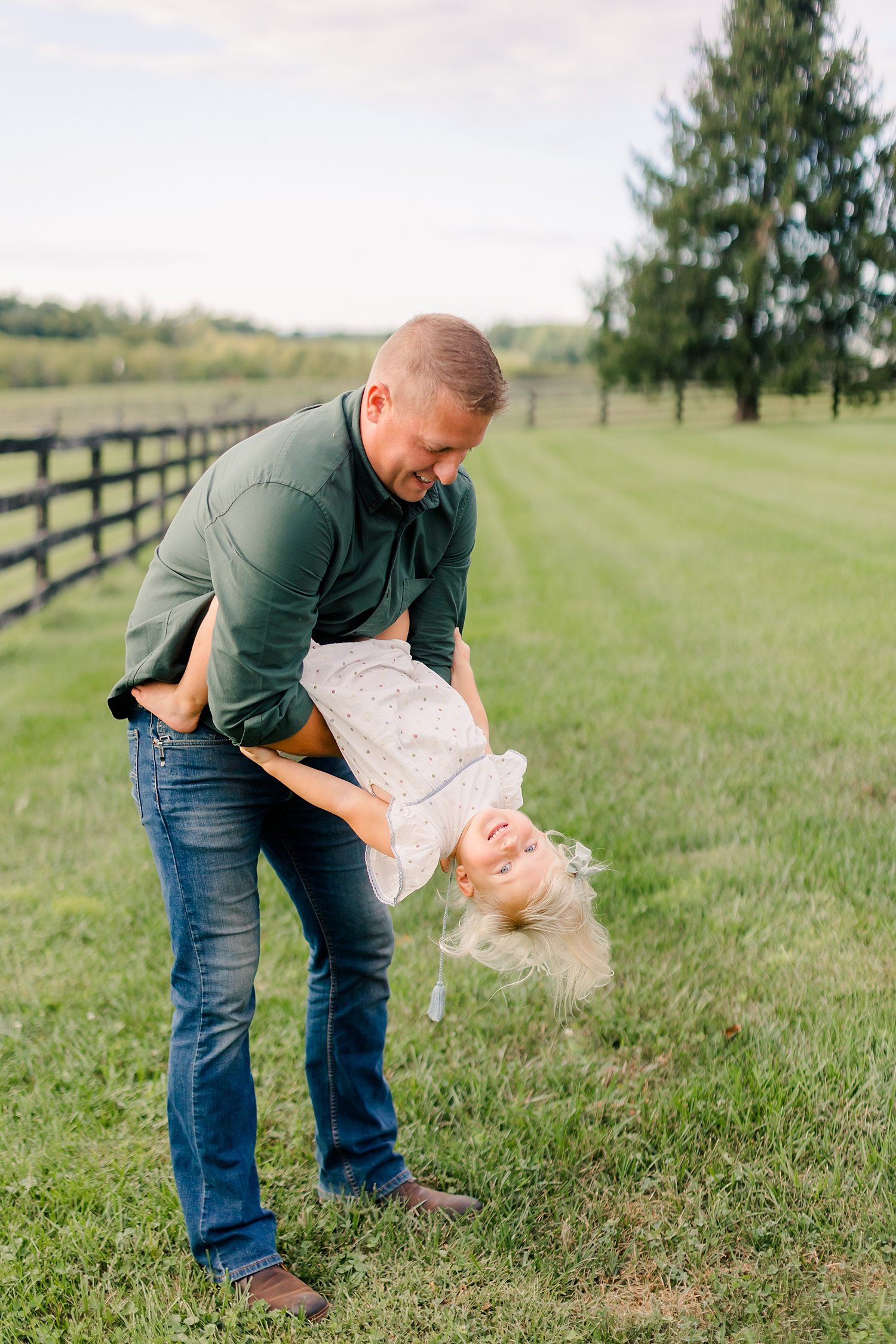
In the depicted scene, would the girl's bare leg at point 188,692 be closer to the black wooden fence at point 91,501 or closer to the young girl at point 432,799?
the young girl at point 432,799

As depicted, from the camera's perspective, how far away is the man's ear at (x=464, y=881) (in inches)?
103

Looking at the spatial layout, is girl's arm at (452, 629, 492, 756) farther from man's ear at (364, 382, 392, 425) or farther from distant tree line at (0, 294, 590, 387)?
distant tree line at (0, 294, 590, 387)

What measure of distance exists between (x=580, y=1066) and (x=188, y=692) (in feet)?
5.74

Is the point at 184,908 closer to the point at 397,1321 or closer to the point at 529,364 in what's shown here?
the point at 397,1321

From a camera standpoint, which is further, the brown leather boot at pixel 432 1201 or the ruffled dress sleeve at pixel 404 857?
the brown leather boot at pixel 432 1201

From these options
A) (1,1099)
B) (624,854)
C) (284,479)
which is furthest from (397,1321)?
(624,854)

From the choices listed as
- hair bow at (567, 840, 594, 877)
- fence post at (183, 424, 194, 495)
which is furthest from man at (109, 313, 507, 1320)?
fence post at (183, 424, 194, 495)

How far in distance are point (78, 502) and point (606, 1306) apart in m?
23.9

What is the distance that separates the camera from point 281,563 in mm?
2066

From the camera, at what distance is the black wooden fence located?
926 centimetres

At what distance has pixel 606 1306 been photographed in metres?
2.47

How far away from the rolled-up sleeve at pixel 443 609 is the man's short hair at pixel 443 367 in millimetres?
543

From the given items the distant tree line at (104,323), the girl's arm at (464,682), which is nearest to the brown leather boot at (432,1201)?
the girl's arm at (464,682)

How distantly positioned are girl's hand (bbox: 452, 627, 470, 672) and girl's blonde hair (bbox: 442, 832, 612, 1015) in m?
0.51
